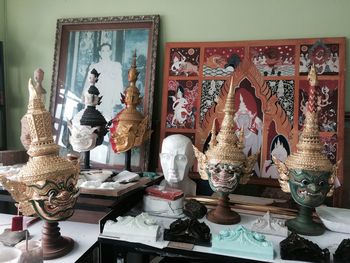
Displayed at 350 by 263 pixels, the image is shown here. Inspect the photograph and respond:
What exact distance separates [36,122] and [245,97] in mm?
1067

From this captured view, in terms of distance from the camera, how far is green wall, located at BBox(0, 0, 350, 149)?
1.58m

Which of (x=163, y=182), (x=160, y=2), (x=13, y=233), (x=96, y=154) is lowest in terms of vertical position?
(x=13, y=233)

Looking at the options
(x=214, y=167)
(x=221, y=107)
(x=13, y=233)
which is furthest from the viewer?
(x=221, y=107)

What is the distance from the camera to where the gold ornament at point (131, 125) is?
155 cm

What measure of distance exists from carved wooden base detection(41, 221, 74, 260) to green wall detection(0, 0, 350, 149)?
941 mm

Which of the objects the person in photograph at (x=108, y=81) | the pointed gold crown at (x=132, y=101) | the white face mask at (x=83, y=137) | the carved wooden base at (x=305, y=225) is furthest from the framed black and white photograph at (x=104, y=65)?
the carved wooden base at (x=305, y=225)

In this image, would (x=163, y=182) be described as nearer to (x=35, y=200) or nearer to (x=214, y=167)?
(x=214, y=167)

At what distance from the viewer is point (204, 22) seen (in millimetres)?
1734

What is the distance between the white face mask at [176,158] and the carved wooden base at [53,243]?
53cm

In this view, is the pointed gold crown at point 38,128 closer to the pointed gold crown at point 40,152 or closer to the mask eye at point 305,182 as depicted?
the pointed gold crown at point 40,152

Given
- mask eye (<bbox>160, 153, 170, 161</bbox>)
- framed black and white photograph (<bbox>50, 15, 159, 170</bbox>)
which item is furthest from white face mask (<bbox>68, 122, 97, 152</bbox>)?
mask eye (<bbox>160, 153, 170, 161</bbox>)

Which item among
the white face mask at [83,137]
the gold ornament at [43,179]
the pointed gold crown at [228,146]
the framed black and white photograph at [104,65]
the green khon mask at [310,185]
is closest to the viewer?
the gold ornament at [43,179]

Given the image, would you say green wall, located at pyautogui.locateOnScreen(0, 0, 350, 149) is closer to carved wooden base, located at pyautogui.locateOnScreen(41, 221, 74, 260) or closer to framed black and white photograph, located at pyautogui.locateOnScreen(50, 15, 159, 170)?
framed black and white photograph, located at pyautogui.locateOnScreen(50, 15, 159, 170)

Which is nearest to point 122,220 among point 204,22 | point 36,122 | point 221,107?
point 36,122
